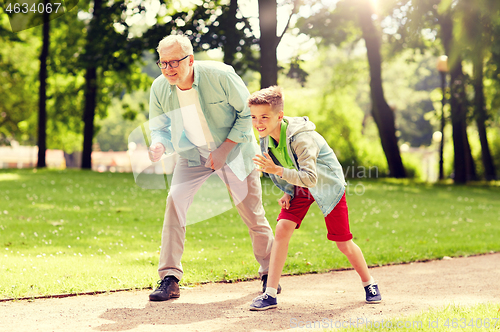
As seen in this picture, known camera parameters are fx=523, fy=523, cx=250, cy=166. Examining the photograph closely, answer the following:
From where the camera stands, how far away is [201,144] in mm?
4508

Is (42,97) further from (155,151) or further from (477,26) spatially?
(155,151)

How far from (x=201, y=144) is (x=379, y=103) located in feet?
58.9

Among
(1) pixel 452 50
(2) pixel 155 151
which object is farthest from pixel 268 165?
(1) pixel 452 50

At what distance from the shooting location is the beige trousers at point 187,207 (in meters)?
4.51

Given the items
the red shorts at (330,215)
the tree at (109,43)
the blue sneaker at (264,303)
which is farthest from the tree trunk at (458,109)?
the blue sneaker at (264,303)

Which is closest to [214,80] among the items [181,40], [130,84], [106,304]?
[181,40]

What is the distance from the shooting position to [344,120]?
104ft

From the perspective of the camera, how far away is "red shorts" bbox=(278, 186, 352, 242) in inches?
166

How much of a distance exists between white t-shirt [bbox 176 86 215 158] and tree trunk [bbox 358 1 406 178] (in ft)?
55.4

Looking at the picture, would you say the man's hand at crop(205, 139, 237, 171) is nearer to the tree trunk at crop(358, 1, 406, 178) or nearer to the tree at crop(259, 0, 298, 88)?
the tree at crop(259, 0, 298, 88)

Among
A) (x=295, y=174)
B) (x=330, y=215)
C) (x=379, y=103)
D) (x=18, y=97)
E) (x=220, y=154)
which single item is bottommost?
(x=330, y=215)

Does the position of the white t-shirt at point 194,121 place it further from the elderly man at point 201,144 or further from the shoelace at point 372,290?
the shoelace at point 372,290

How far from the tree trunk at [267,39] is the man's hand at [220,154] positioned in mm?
10689

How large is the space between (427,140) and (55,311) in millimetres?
61874
